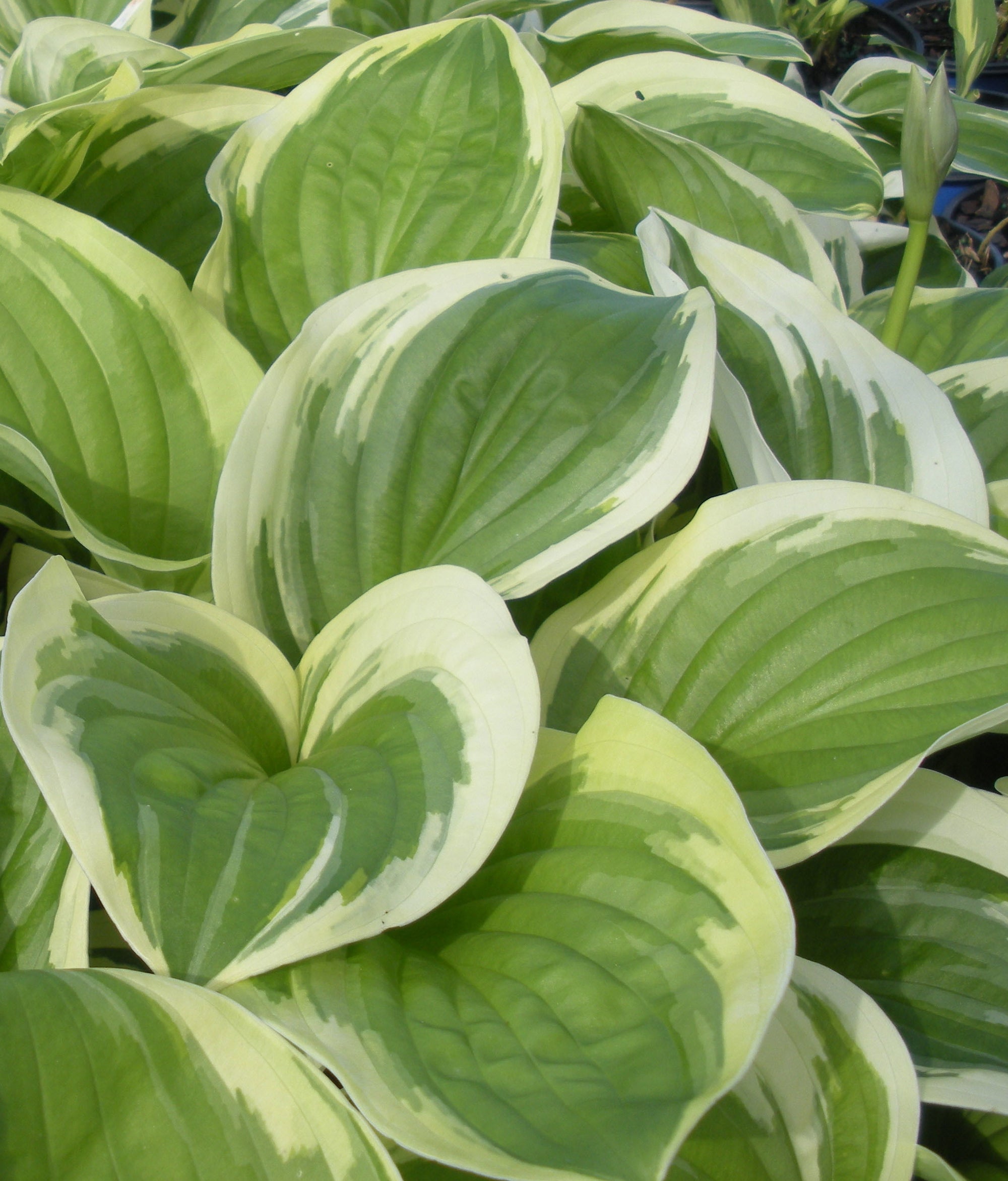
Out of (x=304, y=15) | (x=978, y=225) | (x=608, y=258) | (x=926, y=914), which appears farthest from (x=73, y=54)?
(x=978, y=225)

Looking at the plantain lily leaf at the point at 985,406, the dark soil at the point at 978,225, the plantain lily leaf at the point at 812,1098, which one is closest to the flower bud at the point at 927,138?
the plantain lily leaf at the point at 985,406

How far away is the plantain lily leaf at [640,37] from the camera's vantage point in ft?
2.80

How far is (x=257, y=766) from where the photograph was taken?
1.50 ft

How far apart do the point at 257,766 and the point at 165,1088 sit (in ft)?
0.48

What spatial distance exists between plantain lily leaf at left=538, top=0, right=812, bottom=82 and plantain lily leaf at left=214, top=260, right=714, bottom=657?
446 millimetres

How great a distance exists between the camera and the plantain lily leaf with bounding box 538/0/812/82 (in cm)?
85

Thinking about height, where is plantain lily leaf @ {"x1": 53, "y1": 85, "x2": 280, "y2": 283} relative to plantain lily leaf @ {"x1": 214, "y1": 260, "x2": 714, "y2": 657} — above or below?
above

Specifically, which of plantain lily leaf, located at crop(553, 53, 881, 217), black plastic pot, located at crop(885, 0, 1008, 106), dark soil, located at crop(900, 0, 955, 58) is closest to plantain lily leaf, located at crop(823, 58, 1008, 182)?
plantain lily leaf, located at crop(553, 53, 881, 217)

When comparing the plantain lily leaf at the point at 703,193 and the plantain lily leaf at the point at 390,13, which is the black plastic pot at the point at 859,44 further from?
the plantain lily leaf at the point at 703,193

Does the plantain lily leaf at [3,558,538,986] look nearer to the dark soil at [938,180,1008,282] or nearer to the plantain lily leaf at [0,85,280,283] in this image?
the plantain lily leaf at [0,85,280,283]

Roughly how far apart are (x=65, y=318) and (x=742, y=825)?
460mm

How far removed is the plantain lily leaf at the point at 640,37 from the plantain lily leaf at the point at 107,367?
478mm

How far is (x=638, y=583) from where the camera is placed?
0.51m

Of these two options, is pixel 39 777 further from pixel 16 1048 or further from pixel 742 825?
pixel 742 825
